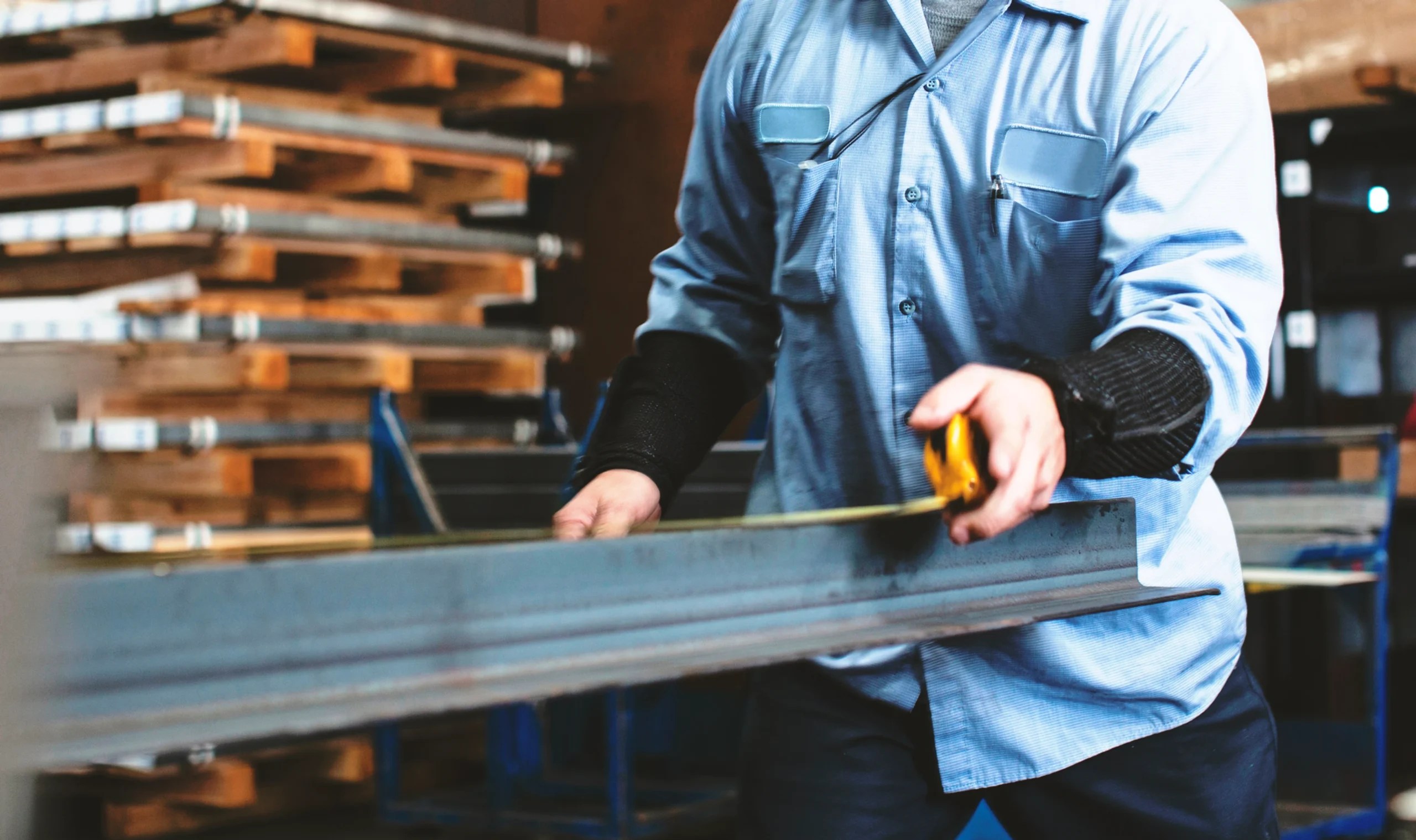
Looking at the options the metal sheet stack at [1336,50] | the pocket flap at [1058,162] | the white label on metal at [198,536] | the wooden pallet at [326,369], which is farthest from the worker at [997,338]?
the metal sheet stack at [1336,50]

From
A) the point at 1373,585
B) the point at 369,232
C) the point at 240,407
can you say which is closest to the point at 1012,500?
the point at 1373,585

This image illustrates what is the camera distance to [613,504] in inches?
58.2

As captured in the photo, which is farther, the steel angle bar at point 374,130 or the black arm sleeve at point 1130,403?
the steel angle bar at point 374,130

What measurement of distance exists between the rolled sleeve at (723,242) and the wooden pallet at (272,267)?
8.90ft

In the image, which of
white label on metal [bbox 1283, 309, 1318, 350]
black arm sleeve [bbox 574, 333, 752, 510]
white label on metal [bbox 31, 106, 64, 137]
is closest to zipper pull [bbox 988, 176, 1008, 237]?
black arm sleeve [bbox 574, 333, 752, 510]

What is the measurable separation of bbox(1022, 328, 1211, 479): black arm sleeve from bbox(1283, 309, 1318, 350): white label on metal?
400 cm

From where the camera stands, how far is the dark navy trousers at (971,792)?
144cm

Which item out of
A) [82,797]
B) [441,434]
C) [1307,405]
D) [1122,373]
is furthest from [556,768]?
[1122,373]

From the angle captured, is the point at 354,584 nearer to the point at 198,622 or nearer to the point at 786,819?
the point at 198,622

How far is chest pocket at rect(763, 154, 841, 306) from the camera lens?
61.0 inches

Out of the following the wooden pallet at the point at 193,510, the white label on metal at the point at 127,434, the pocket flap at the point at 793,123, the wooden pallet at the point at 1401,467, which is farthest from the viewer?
the wooden pallet at the point at 193,510

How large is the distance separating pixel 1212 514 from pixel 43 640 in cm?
118

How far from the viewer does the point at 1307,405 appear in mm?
A: 4930

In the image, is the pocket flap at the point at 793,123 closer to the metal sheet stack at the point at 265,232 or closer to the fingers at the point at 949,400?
the fingers at the point at 949,400
